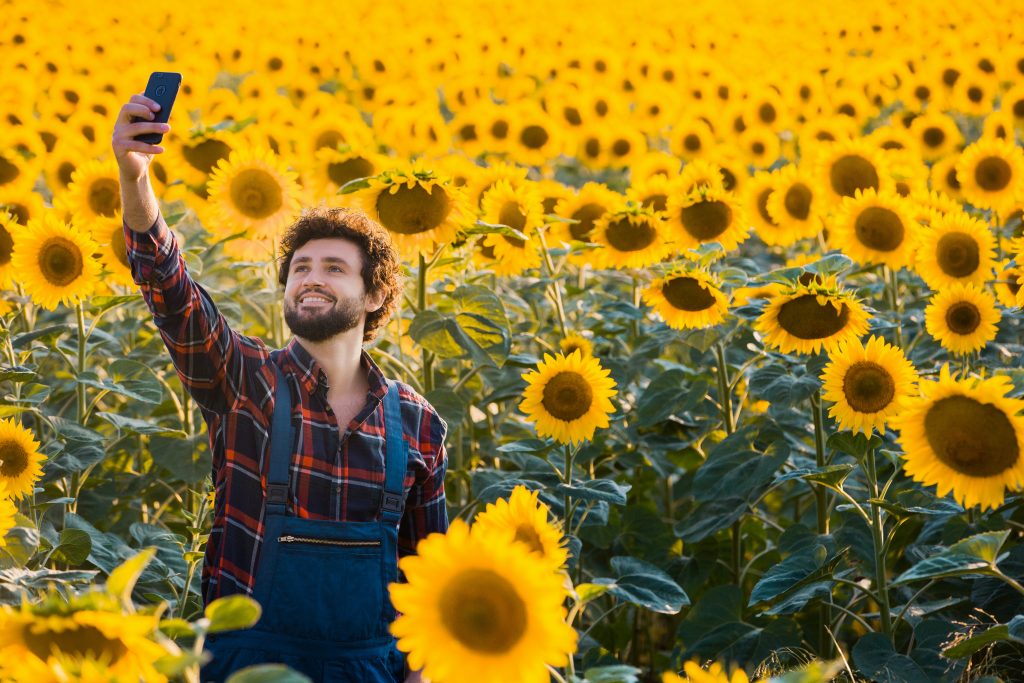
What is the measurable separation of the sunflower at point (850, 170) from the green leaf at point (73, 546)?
10.0ft

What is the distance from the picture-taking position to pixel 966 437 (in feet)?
7.55

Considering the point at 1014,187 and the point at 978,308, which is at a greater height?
the point at 1014,187

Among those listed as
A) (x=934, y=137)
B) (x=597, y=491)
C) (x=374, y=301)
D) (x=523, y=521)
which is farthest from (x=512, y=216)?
(x=934, y=137)

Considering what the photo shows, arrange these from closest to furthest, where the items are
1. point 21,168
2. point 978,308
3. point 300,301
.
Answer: point 300,301, point 978,308, point 21,168

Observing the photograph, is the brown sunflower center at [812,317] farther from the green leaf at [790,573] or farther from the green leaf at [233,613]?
the green leaf at [233,613]

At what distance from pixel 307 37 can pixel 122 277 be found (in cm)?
646

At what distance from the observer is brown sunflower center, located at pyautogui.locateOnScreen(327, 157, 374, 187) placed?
14.0ft

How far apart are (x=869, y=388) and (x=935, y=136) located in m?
4.41

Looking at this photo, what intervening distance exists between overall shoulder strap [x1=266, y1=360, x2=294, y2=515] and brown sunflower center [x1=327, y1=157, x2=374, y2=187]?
71.7 inches

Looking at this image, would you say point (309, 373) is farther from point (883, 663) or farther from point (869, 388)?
point (883, 663)

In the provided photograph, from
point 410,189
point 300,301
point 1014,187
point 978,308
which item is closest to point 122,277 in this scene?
point 410,189

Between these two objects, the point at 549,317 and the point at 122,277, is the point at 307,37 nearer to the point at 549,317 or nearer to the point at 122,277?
the point at 549,317

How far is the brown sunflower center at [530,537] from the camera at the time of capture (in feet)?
6.39

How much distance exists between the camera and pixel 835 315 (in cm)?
309
